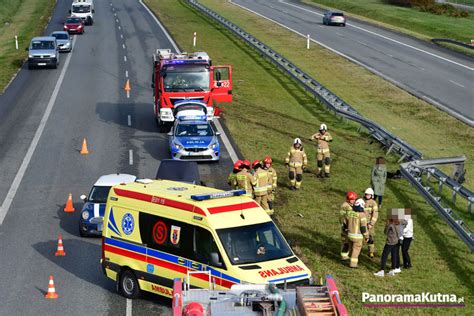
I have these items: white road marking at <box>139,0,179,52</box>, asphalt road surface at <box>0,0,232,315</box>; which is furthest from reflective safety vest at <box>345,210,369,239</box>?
white road marking at <box>139,0,179,52</box>

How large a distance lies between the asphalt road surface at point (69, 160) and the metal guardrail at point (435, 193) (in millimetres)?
6017

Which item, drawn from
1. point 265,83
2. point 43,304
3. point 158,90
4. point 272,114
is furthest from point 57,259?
point 265,83

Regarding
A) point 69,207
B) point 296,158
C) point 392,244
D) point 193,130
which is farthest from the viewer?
point 193,130

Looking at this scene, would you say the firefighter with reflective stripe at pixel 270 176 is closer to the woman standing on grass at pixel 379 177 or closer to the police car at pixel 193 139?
the woman standing on grass at pixel 379 177

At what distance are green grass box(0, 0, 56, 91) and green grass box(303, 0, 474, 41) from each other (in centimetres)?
3167

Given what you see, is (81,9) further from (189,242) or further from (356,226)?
(189,242)

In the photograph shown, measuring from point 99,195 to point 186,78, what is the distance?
1282 cm

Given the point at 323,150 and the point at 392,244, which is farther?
the point at 323,150

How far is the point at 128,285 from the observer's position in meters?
18.5

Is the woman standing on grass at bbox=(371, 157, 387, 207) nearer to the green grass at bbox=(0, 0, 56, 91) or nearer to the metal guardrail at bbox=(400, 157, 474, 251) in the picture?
the metal guardrail at bbox=(400, 157, 474, 251)

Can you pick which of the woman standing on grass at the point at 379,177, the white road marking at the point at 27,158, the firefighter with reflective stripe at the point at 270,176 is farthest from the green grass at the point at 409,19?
the firefighter with reflective stripe at the point at 270,176

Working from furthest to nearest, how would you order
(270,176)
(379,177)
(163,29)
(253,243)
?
(163,29) → (379,177) → (270,176) → (253,243)

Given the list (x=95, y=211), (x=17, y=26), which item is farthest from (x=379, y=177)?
(x=17, y=26)

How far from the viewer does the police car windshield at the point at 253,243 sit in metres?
16.7
